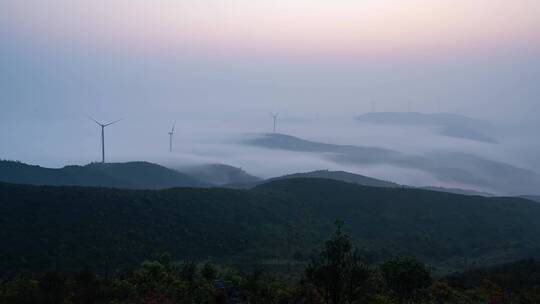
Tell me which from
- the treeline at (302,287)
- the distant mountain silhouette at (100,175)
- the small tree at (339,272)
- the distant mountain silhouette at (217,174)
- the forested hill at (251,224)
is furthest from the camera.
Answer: the distant mountain silhouette at (217,174)

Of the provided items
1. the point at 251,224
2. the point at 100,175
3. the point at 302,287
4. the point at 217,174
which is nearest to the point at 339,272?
the point at 302,287

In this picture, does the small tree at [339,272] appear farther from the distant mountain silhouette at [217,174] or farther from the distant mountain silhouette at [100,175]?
the distant mountain silhouette at [217,174]

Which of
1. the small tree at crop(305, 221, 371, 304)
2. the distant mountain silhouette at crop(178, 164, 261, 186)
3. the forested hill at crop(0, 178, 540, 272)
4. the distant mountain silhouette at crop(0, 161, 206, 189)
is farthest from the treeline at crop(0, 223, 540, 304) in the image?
the distant mountain silhouette at crop(178, 164, 261, 186)

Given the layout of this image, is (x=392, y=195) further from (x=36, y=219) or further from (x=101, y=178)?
(x=101, y=178)

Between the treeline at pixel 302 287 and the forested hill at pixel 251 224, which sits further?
the forested hill at pixel 251 224

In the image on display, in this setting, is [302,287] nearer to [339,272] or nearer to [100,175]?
[339,272]

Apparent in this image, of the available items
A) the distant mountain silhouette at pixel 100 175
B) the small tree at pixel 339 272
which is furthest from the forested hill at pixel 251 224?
the distant mountain silhouette at pixel 100 175
